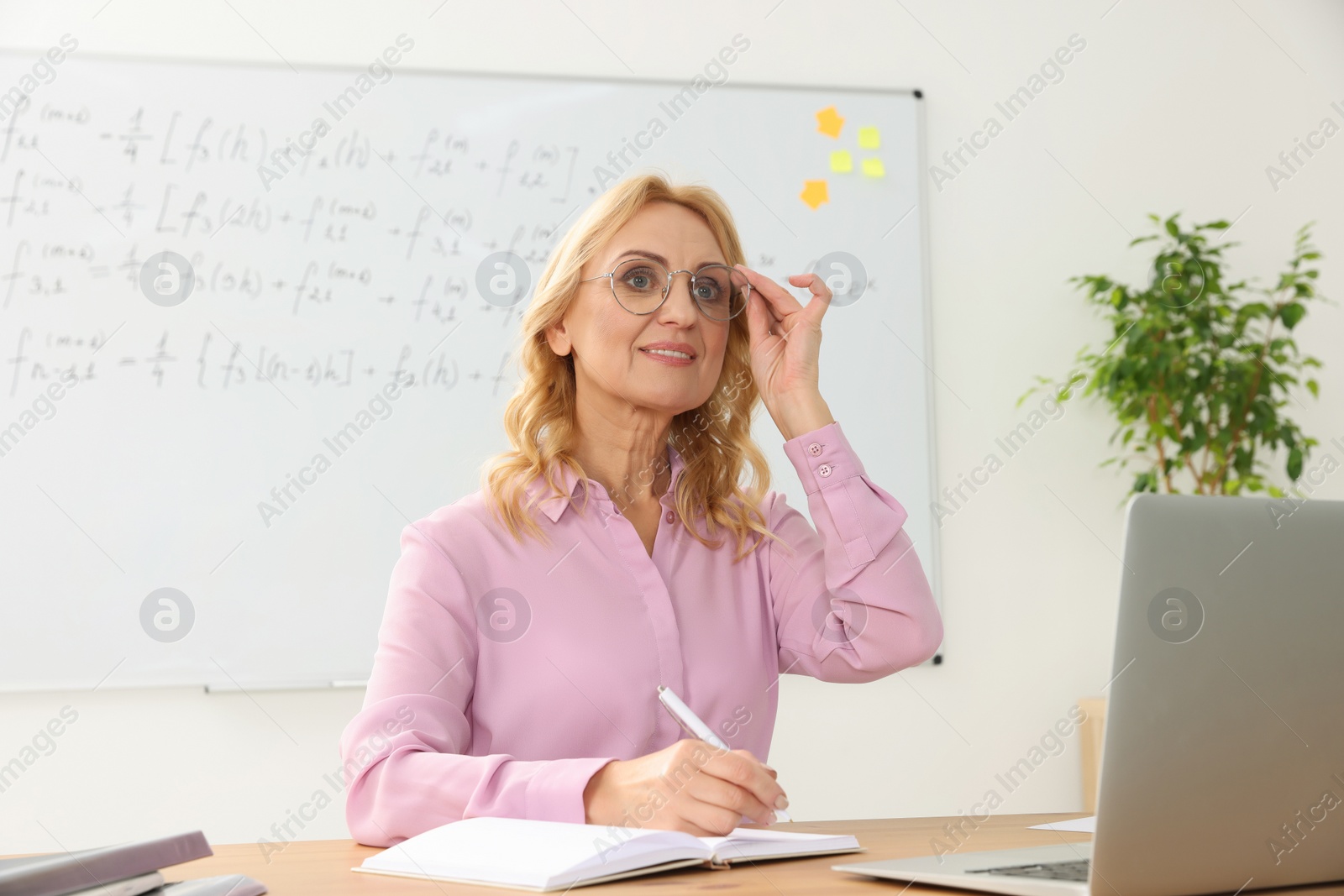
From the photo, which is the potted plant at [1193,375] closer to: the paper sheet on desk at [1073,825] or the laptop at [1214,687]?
the paper sheet on desk at [1073,825]

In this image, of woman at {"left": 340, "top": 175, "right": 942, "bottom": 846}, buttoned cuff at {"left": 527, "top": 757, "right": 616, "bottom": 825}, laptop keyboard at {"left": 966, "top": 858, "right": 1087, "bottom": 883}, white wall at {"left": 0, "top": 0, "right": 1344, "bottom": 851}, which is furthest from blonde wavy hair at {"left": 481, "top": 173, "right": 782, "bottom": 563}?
white wall at {"left": 0, "top": 0, "right": 1344, "bottom": 851}

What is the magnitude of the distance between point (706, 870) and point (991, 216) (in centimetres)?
237

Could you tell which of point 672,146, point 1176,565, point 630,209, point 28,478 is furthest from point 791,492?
point 1176,565

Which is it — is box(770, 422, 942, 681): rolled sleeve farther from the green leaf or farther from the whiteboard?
the green leaf

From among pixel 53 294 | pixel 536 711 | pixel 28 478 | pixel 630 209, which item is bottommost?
pixel 536 711

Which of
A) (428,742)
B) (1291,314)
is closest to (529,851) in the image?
(428,742)

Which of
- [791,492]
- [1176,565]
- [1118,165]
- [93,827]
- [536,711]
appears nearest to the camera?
[1176,565]

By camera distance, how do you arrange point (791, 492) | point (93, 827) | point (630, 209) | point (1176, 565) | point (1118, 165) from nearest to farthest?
point (1176, 565), point (630, 209), point (93, 827), point (791, 492), point (1118, 165)

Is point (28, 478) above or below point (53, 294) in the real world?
below

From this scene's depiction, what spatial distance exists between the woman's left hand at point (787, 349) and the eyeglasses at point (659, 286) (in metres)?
0.04

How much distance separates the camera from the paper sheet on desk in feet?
3.69

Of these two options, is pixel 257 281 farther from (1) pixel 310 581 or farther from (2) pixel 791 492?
(2) pixel 791 492

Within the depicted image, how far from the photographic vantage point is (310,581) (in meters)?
2.54

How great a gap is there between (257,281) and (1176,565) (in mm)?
2362
